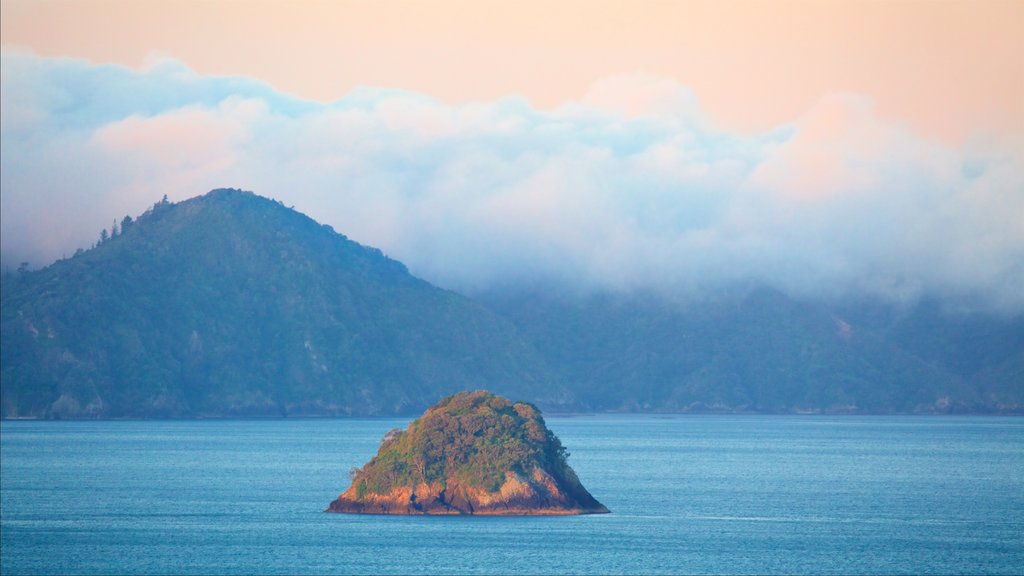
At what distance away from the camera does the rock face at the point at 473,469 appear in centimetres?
10894

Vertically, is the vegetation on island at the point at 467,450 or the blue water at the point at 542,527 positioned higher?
the vegetation on island at the point at 467,450

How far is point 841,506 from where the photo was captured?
125688mm

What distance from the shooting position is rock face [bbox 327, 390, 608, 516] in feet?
357

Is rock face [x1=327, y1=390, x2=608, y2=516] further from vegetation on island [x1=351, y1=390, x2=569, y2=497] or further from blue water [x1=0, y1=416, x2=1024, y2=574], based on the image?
blue water [x1=0, y1=416, x2=1024, y2=574]

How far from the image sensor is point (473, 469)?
4323 inches

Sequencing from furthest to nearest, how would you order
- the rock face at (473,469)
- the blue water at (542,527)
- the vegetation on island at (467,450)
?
the rock face at (473,469), the vegetation on island at (467,450), the blue water at (542,527)

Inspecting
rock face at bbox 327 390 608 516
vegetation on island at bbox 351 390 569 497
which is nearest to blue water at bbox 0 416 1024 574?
rock face at bbox 327 390 608 516

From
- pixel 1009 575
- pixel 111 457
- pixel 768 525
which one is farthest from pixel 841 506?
pixel 111 457

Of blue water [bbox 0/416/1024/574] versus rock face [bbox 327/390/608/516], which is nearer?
blue water [bbox 0/416/1024/574]

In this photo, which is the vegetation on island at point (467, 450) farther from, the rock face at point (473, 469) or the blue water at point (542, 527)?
the blue water at point (542, 527)

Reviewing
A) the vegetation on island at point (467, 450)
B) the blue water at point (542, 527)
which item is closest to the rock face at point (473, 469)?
the vegetation on island at point (467, 450)

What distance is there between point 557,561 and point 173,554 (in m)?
25.4

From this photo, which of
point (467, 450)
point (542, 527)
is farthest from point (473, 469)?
point (542, 527)

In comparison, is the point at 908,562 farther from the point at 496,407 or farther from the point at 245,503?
the point at 245,503
